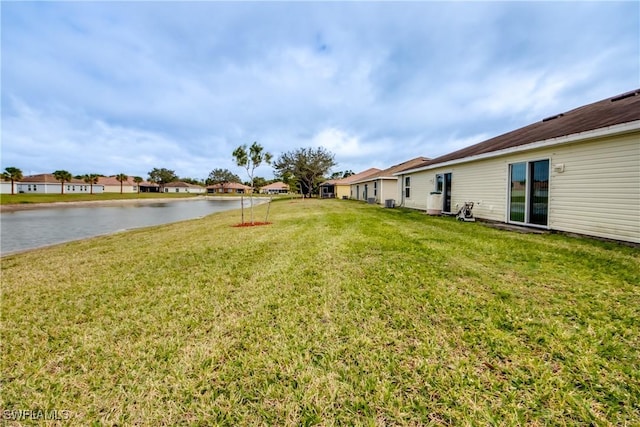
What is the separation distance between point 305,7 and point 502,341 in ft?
45.0

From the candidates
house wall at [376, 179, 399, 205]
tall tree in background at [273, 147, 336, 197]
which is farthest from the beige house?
tall tree in background at [273, 147, 336, 197]

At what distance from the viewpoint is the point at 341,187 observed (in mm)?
38875

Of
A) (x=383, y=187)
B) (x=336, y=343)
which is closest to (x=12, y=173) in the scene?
(x=383, y=187)

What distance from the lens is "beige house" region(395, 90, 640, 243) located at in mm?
5715

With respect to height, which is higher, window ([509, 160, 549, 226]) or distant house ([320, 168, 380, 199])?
distant house ([320, 168, 380, 199])

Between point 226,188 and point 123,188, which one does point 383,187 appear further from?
point 226,188

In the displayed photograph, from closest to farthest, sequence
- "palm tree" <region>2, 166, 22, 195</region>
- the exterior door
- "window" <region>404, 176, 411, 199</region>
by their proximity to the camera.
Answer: the exterior door, "window" <region>404, 176, 411, 199</region>, "palm tree" <region>2, 166, 22, 195</region>

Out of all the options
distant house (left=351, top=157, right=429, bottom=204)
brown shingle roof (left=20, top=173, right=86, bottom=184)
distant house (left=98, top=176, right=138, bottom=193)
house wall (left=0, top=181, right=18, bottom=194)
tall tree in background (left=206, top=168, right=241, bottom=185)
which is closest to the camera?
distant house (left=351, top=157, right=429, bottom=204)

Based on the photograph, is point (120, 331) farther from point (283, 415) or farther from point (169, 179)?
point (169, 179)

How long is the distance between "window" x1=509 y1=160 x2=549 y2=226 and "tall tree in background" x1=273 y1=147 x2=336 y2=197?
30236 mm

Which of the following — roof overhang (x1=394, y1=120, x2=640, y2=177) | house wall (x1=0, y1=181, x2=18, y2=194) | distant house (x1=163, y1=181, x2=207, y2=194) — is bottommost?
roof overhang (x1=394, y1=120, x2=640, y2=177)

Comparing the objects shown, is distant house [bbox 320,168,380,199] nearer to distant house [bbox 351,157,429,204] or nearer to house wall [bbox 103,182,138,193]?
distant house [bbox 351,157,429,204]

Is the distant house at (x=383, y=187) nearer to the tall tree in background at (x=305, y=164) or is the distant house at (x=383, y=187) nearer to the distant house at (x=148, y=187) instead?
the tall tree in background at (x=305, y=164)

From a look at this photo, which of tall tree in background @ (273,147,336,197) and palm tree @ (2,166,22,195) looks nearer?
tall tree in background @ (273,147,336,197)
